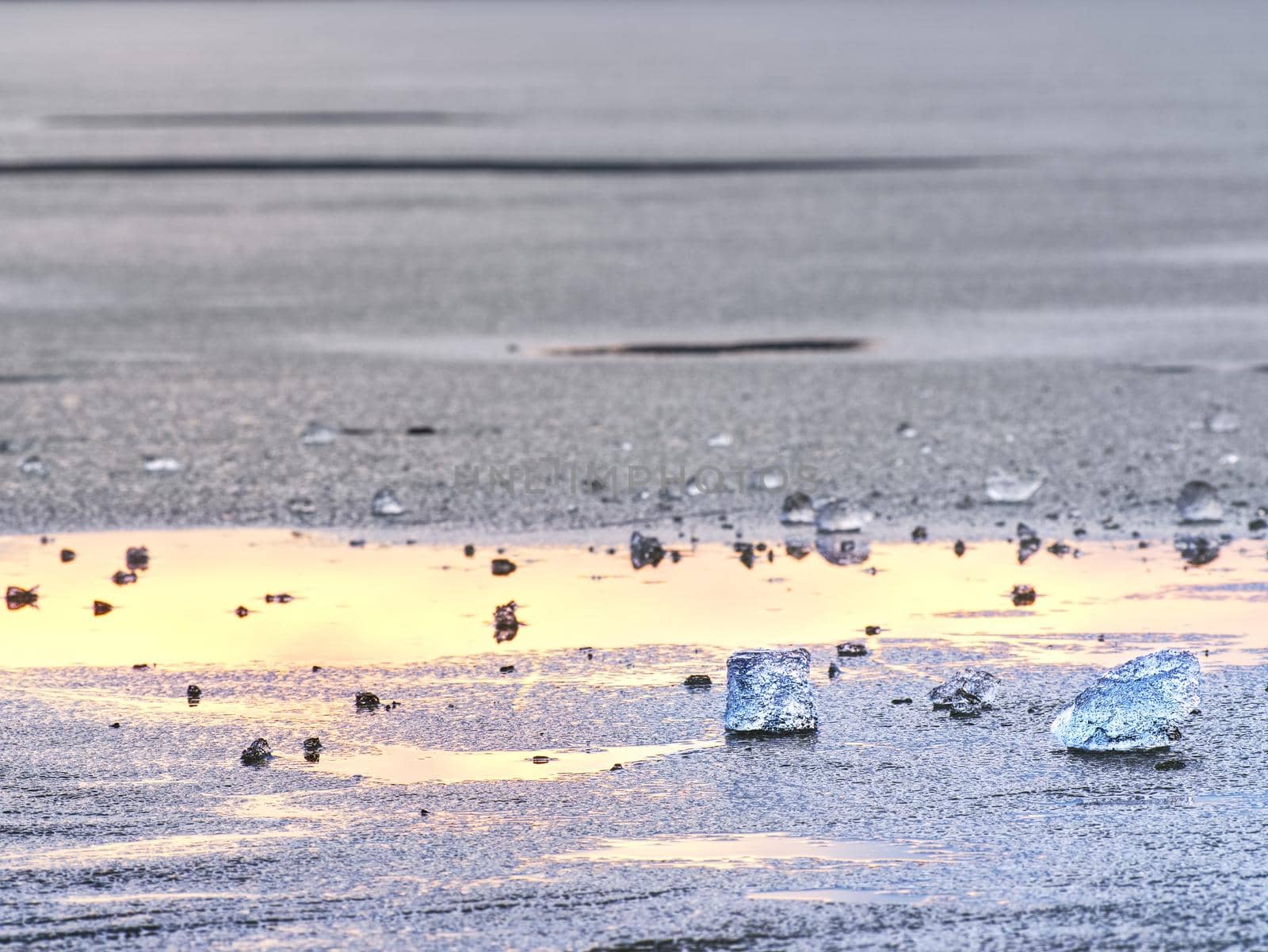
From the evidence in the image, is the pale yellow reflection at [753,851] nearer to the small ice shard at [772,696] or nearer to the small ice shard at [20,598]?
the small ice shard at [772,696]

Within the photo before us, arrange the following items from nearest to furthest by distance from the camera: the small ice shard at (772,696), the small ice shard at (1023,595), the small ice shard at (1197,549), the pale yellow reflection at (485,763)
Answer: the pale yellow reflection at (485,763) < the small ice shard at (772,696) < the small ice shard at (1023,595) < the small ice shard at (1197,549)

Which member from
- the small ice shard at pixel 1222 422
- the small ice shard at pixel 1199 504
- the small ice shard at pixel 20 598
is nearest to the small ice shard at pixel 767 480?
the small ice shard at pixel 1199 504

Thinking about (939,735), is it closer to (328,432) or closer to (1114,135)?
(328,432)

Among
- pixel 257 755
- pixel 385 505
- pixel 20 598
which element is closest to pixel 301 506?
pixel 385 505

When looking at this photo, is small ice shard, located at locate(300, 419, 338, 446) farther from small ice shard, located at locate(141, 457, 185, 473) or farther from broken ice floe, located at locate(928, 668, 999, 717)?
broken ice floe, located at locate(928, 668, 999, 717)

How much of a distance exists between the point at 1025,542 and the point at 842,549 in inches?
22.5

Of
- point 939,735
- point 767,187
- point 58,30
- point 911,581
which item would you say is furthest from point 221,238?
point 58,30

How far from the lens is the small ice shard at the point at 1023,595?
6078 mm

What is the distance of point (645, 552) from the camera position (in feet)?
21.9

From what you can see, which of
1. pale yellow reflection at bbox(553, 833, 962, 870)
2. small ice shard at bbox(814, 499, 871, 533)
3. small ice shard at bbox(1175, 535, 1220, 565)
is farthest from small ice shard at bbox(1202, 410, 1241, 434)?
pale yellow reflection at bbox(553, 833, 962, 870)

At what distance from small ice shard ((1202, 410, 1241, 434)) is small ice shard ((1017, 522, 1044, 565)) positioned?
1.92 m

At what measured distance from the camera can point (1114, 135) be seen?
26.0 m

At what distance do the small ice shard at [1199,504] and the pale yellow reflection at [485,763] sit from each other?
2.79 metres

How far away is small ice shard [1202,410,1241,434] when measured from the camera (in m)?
8.55
